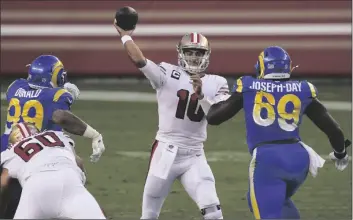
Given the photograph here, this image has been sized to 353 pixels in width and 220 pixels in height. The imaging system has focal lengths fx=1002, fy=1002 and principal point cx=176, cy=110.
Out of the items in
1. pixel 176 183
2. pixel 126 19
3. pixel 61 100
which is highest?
pixel 126 19

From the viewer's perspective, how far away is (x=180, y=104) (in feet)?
26.7

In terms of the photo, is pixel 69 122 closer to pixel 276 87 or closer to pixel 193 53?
pixel 193 53

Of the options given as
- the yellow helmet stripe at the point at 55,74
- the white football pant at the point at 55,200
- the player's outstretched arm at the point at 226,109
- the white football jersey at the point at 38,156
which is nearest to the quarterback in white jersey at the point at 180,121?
the player's outstretched arm at the point at 226,109

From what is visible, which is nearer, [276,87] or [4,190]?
[4,190]

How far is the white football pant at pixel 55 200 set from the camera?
6.65 metres

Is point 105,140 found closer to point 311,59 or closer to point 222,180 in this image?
point 222,180

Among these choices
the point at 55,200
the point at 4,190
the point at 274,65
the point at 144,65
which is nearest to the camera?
the point at 55,200

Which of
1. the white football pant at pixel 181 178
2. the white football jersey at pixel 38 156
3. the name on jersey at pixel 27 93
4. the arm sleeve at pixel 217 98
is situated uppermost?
the name on jersey at pixel 27 93

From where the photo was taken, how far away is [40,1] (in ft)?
55.4

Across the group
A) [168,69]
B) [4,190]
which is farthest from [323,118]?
[4,190]

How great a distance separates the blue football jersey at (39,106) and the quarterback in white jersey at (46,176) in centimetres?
18

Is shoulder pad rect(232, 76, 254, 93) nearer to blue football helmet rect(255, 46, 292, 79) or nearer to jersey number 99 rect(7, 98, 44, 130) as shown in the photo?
blue football helmet rect(255, 46, 292, 79)

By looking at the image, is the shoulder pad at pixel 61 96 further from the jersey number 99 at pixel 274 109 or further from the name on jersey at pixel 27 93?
the jersey number 99 at pixel 274 109

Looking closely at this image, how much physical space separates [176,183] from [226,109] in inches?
148
